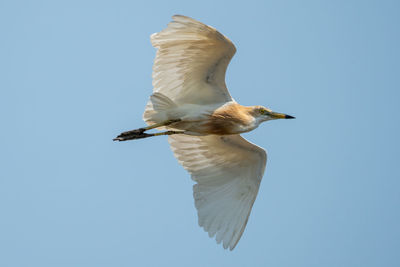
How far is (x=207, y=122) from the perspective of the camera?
9.23 metres

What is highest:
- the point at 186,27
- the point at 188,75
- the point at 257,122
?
the point at 186,27

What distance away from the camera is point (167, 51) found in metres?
8.84

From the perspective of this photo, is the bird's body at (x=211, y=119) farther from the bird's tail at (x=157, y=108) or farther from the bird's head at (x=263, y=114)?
the bird's head at (x=263, y=114)

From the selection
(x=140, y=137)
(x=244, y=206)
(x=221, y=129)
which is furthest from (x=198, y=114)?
(x=244, y=206)

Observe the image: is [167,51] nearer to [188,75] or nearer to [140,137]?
[188,75]

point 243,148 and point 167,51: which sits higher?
point 167,51

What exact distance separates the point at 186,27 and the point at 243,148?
2.38 metres

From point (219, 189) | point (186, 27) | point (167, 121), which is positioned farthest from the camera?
point (219, 189)

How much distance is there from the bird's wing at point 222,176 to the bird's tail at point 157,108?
3.27 feet

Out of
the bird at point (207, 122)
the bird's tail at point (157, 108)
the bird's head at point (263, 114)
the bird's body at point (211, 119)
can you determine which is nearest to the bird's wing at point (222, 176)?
the bird at point (207, 122)

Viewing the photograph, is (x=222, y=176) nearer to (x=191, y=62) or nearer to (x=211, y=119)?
(x=211, y=119)

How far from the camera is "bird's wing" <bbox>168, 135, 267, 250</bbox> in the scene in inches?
374

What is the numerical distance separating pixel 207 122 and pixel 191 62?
91 centimetres

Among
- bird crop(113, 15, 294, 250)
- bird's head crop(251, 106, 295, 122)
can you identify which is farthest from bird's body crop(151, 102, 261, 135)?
bird's head crop(251, 106, 295, 122)
